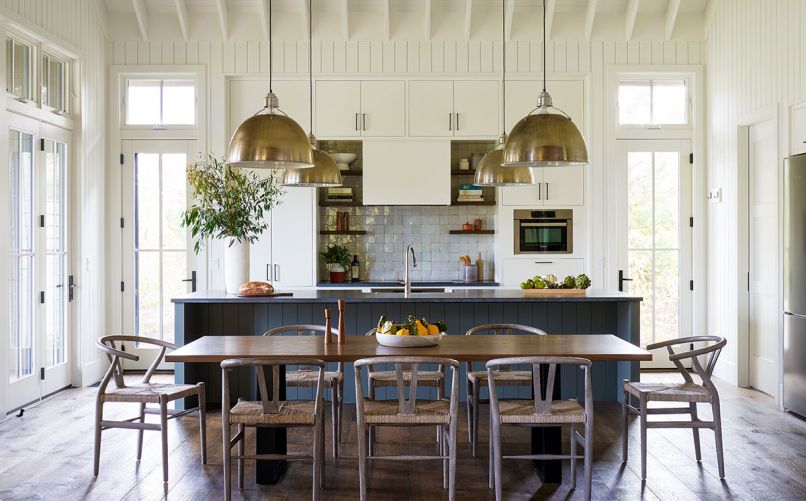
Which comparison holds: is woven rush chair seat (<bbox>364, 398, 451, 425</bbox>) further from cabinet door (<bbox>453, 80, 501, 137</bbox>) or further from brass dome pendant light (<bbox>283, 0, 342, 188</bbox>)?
cabinet door (<bbox>453, 80, 501, 137</bbox>)

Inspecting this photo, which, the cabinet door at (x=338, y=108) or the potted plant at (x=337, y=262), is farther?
the potted plant at (x=337, y=262)

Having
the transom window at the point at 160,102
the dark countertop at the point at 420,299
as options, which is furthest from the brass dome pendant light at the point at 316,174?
the transom window at the point at 160,102

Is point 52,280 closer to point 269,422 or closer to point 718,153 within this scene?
point 269,422

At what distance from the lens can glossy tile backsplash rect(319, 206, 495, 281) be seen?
25.5ft

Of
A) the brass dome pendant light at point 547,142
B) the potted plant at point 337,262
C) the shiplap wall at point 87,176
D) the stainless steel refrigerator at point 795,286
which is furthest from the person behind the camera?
the potted plant at point 337,262

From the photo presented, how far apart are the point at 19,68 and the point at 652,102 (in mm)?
5578

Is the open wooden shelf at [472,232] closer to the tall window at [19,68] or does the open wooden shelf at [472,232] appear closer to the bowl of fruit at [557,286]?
the bowl of fruit at [557,286]

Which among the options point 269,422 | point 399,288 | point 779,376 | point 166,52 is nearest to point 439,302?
point 399,288

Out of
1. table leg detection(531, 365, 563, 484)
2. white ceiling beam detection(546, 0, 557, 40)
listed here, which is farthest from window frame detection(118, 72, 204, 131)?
table leg detection(531, 365, 563, 484)

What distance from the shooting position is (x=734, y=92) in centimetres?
659

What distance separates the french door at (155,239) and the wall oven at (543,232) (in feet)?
10.1

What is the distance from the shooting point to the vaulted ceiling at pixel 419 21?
23.6ft

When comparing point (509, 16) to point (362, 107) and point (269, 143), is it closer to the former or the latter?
point (362, 107)

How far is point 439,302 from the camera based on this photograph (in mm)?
5531
